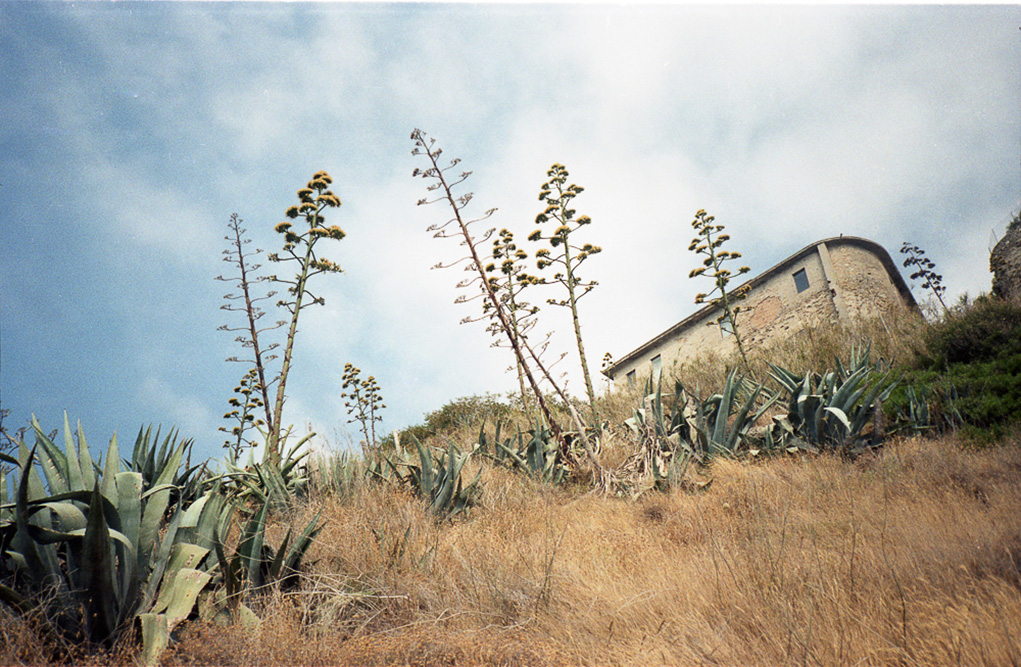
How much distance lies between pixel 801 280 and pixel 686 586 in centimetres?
2093

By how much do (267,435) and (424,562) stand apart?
3.10 metres

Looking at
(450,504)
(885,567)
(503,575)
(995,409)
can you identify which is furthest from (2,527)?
(995,409)

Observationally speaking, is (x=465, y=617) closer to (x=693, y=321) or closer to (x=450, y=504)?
(x=450, y=504)

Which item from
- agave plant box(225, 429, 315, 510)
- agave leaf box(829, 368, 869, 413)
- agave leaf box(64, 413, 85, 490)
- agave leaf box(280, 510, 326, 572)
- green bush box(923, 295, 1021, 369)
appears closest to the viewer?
agave leaf box(64, 413, 85, 490)

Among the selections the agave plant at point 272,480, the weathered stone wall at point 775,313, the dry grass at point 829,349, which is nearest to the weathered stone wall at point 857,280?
the weathered stone wall at point 775,313

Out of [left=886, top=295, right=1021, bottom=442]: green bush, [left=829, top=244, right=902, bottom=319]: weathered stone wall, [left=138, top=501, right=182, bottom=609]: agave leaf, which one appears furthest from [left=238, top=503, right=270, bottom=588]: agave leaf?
[left=829, top=244, right=902, bottom=319]: weathered stone wall

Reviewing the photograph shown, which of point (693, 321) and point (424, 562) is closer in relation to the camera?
point (424, 562)

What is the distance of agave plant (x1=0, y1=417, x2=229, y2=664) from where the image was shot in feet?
6.52

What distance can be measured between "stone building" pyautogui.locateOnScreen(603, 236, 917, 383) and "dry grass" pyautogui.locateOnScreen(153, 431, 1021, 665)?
538 inches

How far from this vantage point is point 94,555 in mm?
1990

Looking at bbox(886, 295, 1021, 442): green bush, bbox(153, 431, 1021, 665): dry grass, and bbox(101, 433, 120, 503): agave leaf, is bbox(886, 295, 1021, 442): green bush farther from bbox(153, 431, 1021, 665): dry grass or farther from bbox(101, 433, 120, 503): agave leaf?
bbox(101, 433, 120, 503): agave leaf

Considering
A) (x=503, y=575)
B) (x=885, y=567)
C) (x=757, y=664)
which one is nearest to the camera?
(x=757, y=664)

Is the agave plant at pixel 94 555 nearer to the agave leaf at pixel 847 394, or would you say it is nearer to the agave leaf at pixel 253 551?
the agave leaf at pixel 253 551

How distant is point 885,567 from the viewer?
94.4 inches
